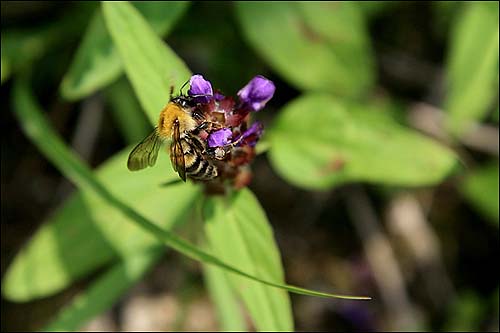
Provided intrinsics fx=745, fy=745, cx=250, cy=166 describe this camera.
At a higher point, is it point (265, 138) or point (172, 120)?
point (172, 120)

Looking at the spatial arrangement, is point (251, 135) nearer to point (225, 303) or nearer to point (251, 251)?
point (251, 251)

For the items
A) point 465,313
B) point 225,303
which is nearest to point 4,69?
point 225,303

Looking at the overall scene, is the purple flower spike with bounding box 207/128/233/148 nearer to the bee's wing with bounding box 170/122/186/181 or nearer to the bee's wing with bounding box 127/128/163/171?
the bee's wing with bounding box 170/122/186/181

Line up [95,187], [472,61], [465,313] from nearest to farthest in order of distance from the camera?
1. [95,187]
2. [472,61]
3. [465,313]

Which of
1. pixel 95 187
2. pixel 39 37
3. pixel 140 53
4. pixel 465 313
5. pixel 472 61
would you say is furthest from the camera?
pixel 465 313

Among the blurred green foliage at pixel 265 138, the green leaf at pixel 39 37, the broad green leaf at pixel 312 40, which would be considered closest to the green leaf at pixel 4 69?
the blurred green foliage at pixel 265 138

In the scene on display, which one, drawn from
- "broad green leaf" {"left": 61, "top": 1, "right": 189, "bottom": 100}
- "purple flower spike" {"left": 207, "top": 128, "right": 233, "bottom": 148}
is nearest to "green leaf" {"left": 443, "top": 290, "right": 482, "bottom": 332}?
"broad green leaf" {"left": 61, "top": 1, "right": 189, "bottom": 100}

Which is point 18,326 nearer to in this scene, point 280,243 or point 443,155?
point 280,243
